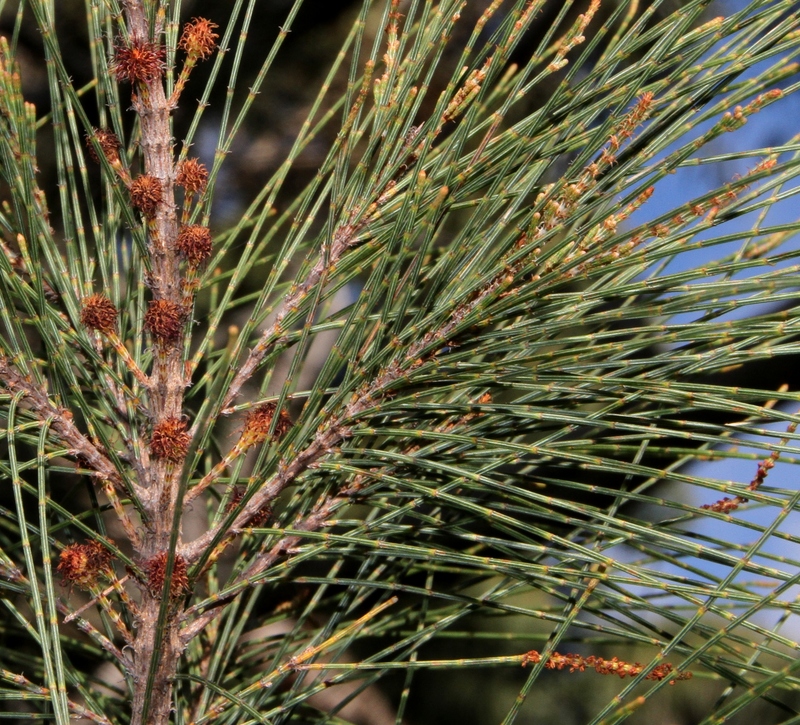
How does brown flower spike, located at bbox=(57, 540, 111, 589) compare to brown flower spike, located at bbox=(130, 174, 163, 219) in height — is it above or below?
below

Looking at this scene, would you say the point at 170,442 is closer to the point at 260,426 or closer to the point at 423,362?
the point at 260,426

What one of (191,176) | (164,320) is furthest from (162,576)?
(191,176)

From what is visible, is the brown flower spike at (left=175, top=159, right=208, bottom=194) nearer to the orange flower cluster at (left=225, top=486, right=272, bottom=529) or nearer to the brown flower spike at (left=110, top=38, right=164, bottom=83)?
the brown flower spike at (left=110, top=38, right=164, bottom=83)

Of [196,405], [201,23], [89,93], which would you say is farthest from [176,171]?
[89,93]

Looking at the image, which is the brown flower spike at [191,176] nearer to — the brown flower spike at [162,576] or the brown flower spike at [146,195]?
the brown flower spike at [146,195]

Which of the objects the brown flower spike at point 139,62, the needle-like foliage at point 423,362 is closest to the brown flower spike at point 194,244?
the needle-like foliage at point 423,362

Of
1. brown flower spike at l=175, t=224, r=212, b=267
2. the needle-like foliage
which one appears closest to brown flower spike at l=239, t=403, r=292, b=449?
the needle-like foliage

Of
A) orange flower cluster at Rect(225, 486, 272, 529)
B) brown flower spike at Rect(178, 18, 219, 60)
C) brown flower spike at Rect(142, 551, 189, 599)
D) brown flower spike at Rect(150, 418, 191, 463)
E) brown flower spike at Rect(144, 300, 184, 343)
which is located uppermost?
brown flower spike at Rect(178, 18, 219, 60)

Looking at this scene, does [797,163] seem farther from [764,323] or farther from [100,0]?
[100,0]
